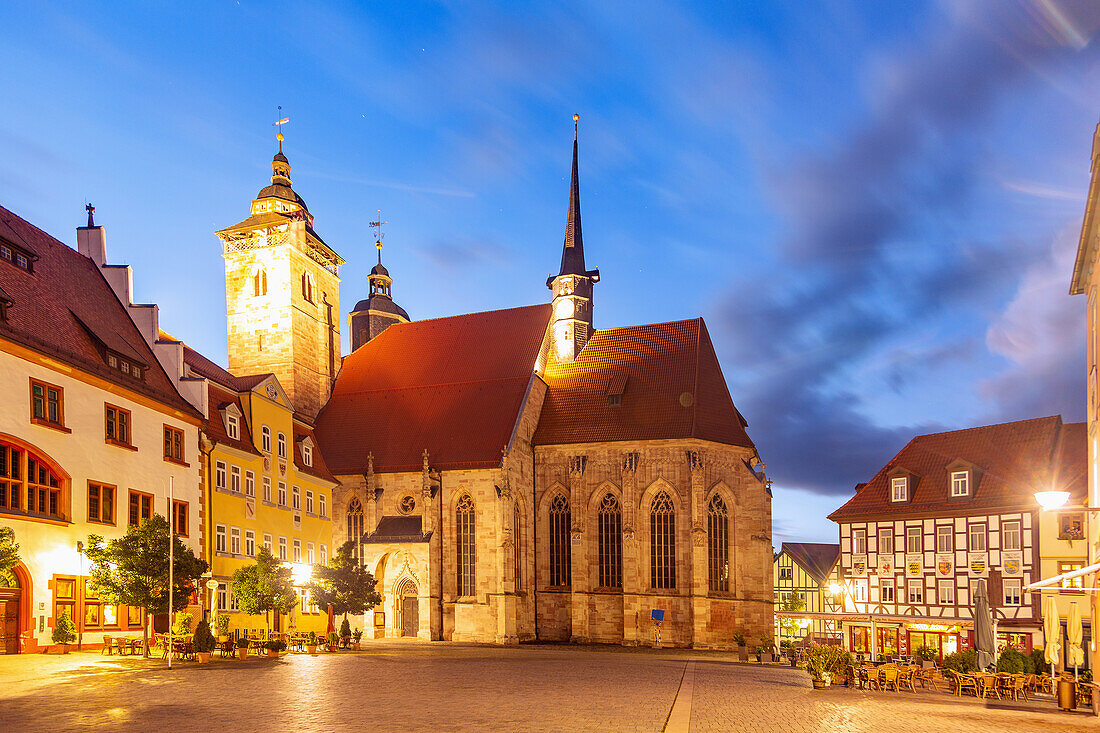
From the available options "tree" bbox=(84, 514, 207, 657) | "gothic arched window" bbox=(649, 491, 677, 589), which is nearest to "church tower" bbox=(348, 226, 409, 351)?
"gothic arched window" bbox=(649, 491, 677, 589)

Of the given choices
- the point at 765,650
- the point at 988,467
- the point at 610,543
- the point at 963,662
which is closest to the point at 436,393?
the point at 610,543

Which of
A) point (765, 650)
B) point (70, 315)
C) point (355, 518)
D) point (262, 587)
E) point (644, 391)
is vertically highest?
point (70, 315)

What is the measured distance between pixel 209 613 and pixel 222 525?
3178 mm

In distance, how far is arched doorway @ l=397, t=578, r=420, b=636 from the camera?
4619 centimetres

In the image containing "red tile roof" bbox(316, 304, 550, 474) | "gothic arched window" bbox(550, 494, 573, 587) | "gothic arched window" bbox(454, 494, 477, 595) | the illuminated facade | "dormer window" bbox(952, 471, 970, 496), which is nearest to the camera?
the illuminated facade

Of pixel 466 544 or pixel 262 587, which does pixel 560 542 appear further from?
pixel 262 587

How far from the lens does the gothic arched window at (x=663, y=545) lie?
4600cm

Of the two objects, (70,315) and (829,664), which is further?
(70,315)

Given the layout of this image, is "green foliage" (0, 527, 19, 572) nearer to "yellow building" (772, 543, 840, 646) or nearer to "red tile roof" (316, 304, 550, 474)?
"red tile roof" (316, 304, 550, 474)

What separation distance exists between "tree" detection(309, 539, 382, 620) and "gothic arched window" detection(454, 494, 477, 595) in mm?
8266

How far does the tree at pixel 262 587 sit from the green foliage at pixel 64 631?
714 centimetres

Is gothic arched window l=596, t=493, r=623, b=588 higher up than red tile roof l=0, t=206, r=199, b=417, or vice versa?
red tile roof l=0, t=206, r=199, b=417

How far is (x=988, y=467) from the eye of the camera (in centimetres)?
4422

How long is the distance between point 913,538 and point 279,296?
3423 cm
